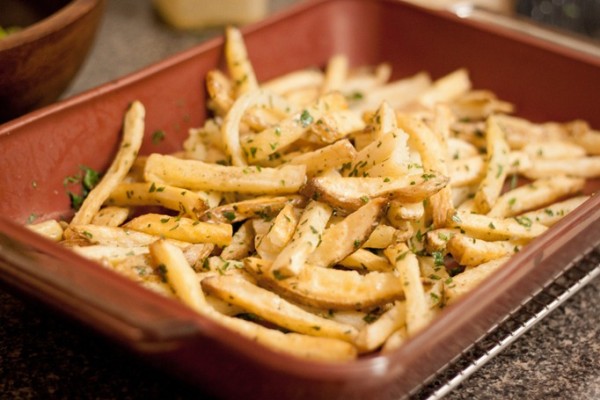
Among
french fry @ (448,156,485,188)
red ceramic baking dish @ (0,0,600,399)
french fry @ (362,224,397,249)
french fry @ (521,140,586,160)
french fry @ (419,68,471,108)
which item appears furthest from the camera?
french fry @ (419,68,471,108)

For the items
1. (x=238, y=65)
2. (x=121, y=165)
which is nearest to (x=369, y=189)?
(x=121, y=165)

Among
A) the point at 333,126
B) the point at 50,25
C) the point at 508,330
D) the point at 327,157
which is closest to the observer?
the point at 508,330

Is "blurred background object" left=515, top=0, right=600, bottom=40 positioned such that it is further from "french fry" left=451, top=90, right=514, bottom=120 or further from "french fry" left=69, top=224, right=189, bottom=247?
"french fry" left=69, top=224, right=189, bottom=247

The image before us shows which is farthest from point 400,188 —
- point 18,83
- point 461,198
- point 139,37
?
point 139,37

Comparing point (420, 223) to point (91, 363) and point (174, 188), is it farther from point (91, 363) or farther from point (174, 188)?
point (91, 363)

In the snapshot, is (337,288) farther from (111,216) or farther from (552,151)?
(552,151)

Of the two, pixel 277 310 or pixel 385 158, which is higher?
pixel 385 158

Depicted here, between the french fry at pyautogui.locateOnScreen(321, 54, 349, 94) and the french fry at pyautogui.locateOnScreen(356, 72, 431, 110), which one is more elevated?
the french fry at pyautogui.locateOnScreen(321, 54, 349, 94)

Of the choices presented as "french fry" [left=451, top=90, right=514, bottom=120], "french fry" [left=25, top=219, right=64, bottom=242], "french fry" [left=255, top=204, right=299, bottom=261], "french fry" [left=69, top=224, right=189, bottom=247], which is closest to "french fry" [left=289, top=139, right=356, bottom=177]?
"french fry" [left=255, top=204, right=299, bottom=261]
